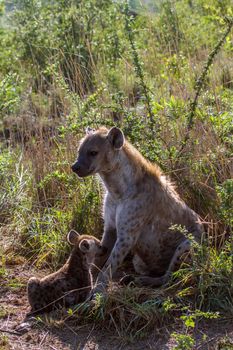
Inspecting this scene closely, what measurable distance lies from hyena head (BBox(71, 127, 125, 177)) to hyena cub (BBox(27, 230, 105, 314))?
0.51 meters

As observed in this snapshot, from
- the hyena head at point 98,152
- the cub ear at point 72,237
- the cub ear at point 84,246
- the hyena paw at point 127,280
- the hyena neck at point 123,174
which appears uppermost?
the hyena head at point 98,152

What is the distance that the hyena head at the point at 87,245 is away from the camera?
580 centimetres

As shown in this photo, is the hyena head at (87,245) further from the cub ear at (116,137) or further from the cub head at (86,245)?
the cub ear at (116,137)

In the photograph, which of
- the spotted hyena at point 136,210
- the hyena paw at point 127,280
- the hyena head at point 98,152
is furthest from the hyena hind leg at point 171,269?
the hyena head at point 98,152

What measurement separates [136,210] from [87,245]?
1.48 ft

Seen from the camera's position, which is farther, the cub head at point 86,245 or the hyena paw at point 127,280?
the hyena paw at point 127,280

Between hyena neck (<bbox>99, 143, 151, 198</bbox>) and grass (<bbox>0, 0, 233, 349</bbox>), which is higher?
hyena neck (<bbox>99, 143, 151, 198</bbox>)

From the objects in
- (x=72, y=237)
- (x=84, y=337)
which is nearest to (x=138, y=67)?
(x=72, y=237)

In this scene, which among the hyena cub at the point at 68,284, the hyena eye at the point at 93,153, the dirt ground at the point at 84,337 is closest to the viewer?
the dirt ground at the point at 84,337

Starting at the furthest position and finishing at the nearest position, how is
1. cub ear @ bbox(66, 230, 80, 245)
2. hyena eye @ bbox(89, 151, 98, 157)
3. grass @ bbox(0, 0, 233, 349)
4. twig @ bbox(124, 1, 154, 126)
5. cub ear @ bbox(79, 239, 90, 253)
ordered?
twig @ bbox(124, 1, 154, 126), cub ear @ bbox(66, 230, 80, 245), hyena eye @ bbox(89, 151, 98, 157), cub ear @ bbox(79, 239, 90, 253), grass @ bbox(0, 0, 233, 349)

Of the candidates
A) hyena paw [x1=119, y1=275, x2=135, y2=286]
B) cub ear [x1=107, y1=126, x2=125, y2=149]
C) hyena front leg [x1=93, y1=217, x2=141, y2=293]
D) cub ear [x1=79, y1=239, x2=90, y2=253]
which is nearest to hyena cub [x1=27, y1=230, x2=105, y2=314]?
cub ear [x1=79, y1=239, x2=90, y2=253]

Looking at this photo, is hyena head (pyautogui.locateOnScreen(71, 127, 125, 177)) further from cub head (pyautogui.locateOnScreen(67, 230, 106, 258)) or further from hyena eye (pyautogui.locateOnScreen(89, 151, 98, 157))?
cub head (pyautogui.locateOnScreen(67, 230, 106, 258))

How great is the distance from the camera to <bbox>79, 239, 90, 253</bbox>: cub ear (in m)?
5.78

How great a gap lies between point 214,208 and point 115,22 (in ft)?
16.8
